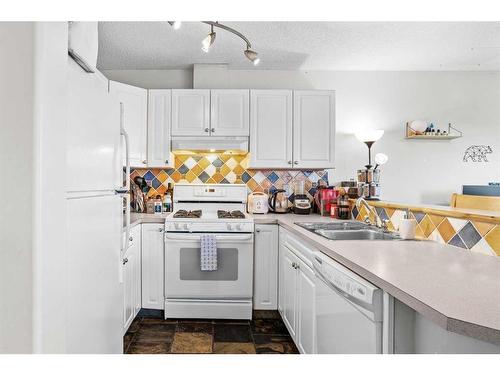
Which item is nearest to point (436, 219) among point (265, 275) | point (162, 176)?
point (265, 275)

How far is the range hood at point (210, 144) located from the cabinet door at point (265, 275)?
2.93ft

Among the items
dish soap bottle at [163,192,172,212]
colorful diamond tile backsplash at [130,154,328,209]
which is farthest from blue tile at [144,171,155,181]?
dish soap bottle at [163,192,172,212]

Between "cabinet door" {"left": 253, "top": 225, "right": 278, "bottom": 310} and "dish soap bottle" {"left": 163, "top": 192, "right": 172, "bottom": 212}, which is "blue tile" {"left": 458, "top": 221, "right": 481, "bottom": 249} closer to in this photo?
"cabinet door" {"left": 253, "top": 225, "right": 278, "bottom": 310}

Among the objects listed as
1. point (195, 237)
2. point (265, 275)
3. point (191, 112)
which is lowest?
point (265, 275)

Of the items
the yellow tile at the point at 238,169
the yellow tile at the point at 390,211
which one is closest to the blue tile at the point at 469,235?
the yellow tile at the point at 390,211

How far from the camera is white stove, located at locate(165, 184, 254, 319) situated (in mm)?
2713

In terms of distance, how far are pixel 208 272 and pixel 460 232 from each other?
1.85 m

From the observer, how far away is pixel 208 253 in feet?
8.71

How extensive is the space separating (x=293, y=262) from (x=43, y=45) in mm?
1888

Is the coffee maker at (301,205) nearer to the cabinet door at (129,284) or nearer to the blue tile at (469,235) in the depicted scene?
the cabinet door at (129,284)

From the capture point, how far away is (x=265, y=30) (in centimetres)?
266

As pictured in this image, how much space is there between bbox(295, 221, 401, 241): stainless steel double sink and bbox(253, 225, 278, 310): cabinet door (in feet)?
1.60

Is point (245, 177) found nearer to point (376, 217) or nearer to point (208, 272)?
point (208, 272)

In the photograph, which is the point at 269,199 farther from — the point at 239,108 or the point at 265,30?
the point at 265,30
